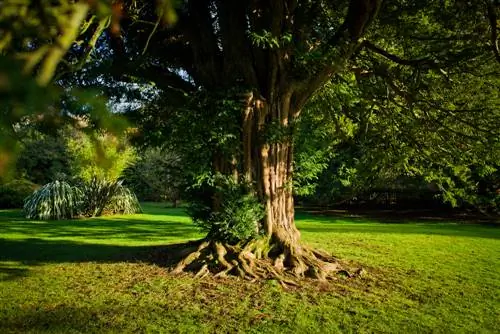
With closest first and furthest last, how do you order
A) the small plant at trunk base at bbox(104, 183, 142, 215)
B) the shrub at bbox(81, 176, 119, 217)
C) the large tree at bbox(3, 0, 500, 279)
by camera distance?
the large tree at bbox(3, 0, 500, 279) < the shrub at bbox(81, 176, 119, 217) < the small plant at trunk base at bbox(104, 183, 142, 215)

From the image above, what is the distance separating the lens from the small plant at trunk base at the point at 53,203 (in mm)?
18797

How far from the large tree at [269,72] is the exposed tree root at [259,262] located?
20 mm

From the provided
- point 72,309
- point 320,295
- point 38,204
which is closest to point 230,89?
point 320,295

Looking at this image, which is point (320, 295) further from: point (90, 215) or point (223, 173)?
point (90, 215)

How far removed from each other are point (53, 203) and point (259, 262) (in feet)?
45.2

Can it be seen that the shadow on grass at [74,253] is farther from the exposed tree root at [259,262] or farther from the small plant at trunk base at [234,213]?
the small plant at trunk base at [234,213]

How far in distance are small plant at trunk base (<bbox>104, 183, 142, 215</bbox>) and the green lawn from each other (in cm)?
996

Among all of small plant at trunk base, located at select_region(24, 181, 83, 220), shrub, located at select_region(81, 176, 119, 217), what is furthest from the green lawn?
shrub, located at select_region(81, 176, 119, 217)

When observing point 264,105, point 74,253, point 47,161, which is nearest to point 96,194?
point 74,253

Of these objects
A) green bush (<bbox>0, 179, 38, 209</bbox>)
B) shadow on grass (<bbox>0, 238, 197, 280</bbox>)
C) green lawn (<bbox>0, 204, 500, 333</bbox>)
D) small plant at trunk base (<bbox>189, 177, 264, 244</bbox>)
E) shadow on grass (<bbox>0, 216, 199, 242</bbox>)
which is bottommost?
green lawn (<bbox>0, 204, 500, 333</bbox>)

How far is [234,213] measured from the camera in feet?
27.1

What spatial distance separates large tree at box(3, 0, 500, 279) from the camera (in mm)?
7934

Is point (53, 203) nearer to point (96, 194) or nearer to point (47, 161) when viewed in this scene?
point (96, 194)

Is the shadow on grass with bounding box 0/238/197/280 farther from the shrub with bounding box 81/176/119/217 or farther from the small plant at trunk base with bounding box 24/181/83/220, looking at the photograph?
the shrub with bounding box 81/176/119/217
